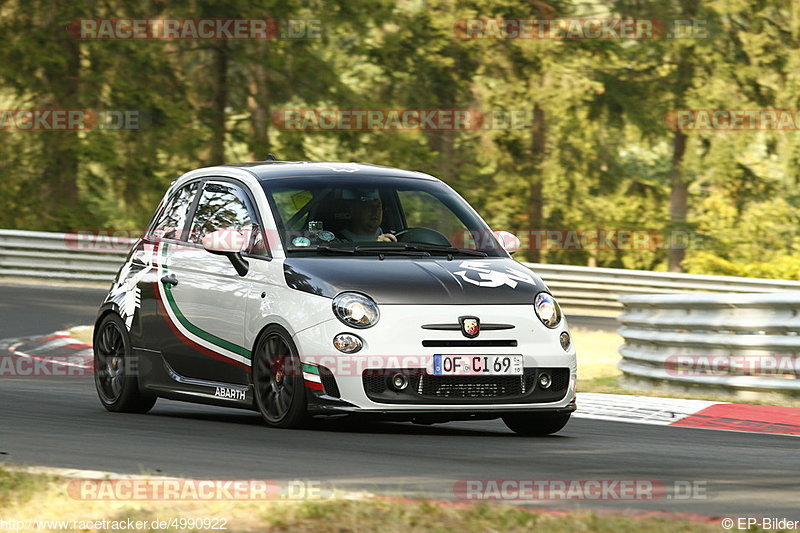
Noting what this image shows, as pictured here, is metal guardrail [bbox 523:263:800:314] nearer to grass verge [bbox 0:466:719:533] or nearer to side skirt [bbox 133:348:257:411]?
side skirt [bbox 133:348:257:411]

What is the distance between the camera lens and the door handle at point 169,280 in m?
10.5

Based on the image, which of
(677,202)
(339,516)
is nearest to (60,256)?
(677,202)

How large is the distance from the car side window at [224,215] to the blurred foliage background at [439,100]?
21973mm

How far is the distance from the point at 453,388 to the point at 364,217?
1.62 m

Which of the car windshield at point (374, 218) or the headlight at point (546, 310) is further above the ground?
the car windshield at point (374, 218)

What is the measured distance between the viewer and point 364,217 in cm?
1023

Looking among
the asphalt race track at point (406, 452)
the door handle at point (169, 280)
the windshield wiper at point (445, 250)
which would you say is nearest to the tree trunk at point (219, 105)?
the asphalt race track at point (406, 452)

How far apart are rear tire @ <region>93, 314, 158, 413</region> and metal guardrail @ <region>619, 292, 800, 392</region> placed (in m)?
4.77

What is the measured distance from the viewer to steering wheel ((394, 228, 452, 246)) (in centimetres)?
1021

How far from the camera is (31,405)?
1119 centimetres

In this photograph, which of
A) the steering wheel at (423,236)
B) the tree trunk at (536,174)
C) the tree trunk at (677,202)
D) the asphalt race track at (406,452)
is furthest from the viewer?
the tree trunk at (677,202)

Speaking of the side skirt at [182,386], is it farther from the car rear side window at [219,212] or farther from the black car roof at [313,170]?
the black car roof at [313,170]

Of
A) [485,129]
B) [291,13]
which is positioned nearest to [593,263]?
[485,129]

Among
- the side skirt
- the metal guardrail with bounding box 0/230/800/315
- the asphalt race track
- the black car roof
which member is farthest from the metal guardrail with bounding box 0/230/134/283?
the black car roof
